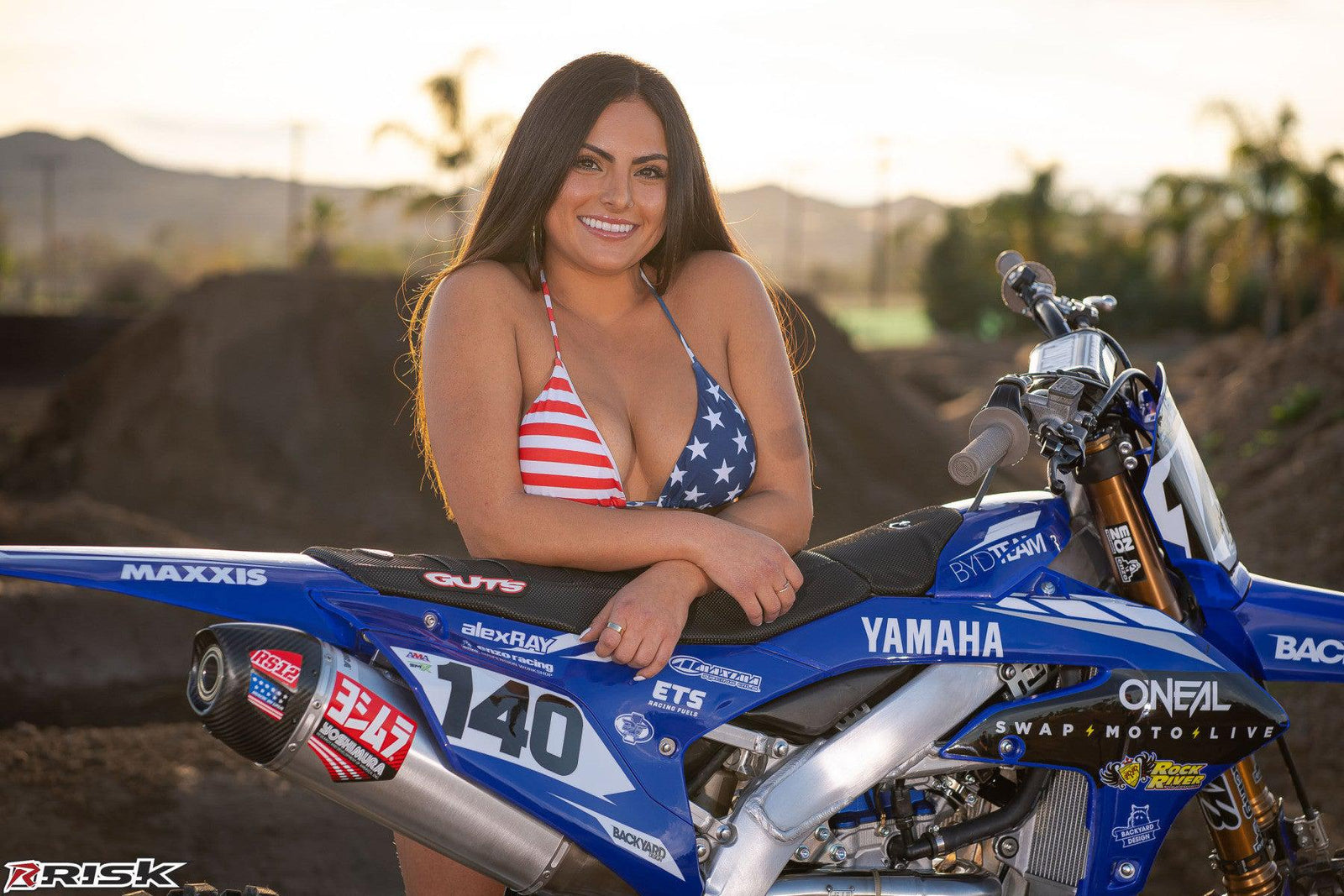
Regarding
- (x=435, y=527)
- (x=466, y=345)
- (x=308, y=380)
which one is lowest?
(x=435, y=527)

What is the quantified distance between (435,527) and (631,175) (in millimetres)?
10157

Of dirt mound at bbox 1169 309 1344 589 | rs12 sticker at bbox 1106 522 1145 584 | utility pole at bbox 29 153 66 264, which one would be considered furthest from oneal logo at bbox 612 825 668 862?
utility pole at bbox 29 153 66 264

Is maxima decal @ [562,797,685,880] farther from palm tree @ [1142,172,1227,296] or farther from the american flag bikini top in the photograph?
palm tree @ [1142,172,1227,296]

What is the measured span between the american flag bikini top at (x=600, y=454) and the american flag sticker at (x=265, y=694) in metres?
0.64

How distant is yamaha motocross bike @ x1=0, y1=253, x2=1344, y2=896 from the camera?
6.67 ft

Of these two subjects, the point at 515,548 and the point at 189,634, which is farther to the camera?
the point at 189,634

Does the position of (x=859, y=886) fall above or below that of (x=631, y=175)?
below

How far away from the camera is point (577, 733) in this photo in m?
2.12

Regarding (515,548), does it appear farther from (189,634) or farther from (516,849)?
(189,634)

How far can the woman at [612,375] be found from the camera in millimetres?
2240

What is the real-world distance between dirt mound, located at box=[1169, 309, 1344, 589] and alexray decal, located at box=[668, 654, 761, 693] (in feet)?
17.9

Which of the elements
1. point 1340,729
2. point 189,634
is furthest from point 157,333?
point 1340,729

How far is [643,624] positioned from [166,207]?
87894 millimetres

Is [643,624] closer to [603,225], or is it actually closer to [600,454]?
[600,454]
